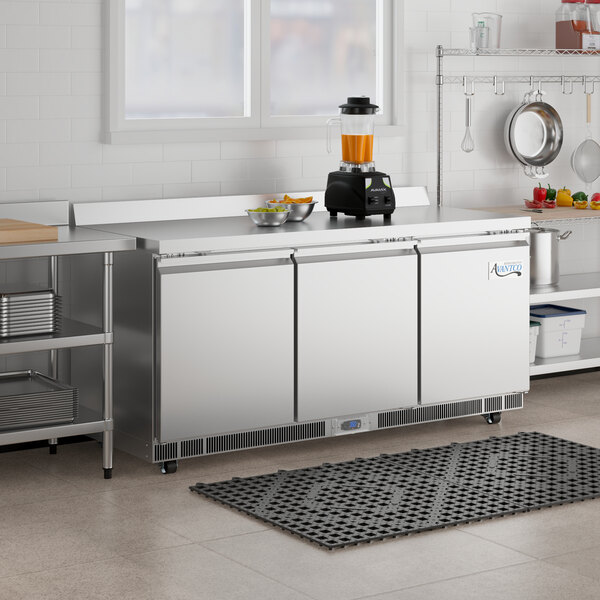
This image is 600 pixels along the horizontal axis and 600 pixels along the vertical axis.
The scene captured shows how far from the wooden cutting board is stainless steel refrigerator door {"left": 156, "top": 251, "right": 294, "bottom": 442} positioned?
0.42 meters

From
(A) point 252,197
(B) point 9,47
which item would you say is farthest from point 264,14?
(B) point 9,47

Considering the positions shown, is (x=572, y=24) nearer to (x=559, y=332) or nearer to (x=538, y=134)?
(x=538, y=134)

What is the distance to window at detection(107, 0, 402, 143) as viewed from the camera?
5141 mm

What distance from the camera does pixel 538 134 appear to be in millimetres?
6262

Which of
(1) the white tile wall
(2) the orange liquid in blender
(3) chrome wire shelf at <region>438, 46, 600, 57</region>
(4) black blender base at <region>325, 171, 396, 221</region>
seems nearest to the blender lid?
(2) the orange liquid in blender

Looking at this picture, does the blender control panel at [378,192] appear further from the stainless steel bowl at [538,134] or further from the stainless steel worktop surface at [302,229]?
the stainless steel bowl at [538,134]

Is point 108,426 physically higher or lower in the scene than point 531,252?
lower

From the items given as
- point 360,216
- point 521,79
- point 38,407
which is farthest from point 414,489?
point 521,79

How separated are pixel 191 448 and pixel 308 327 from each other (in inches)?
26.0

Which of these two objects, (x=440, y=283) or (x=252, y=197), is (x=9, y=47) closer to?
(x=252, y=197)

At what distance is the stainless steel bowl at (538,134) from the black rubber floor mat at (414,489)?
70.7 inches

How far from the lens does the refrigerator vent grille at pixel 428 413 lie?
5070mm

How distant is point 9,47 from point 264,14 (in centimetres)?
119

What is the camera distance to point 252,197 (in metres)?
5.39
